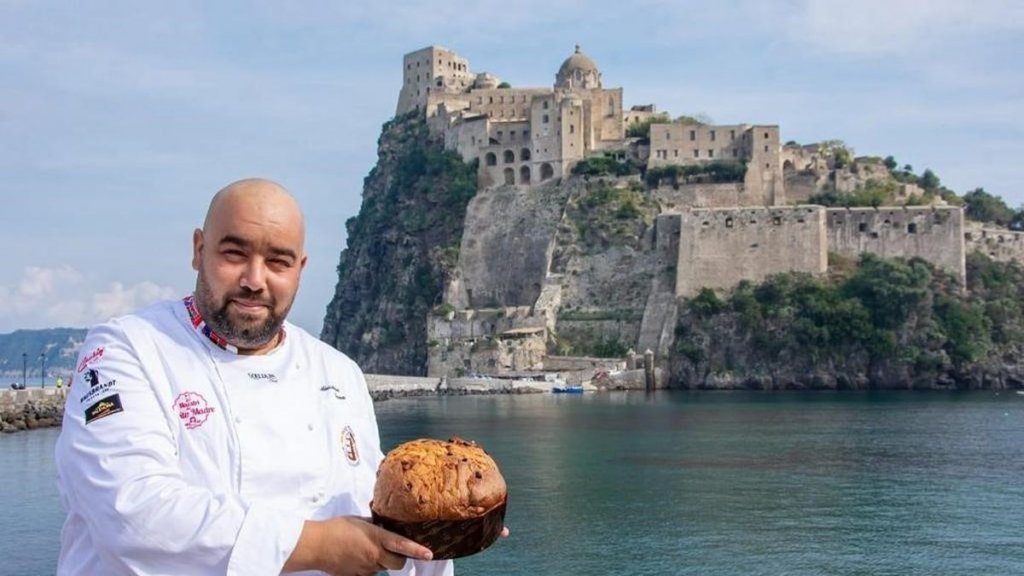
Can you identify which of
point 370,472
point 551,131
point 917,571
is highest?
point 551,131

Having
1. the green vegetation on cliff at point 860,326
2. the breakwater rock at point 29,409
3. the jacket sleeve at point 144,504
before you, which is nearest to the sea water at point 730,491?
the breakwater rock at point 29,409

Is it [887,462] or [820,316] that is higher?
[820,316]

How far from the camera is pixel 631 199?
63.5 meters

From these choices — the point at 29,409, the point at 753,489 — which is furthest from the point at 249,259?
the point at 29,409

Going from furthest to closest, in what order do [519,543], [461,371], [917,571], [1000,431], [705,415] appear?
[461,371] < [705,415] < [1000,431] < [519,543] < [917,571]

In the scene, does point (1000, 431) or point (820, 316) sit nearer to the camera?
point (1000, 431)

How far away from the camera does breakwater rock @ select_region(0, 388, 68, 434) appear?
40.8 meters

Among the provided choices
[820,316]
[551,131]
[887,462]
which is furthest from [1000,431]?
[551,131]

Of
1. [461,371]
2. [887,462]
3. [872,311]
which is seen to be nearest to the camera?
[887,462]

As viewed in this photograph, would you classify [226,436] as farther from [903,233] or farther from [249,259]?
[903,233]

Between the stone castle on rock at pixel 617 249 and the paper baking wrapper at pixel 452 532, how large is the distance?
5717cm

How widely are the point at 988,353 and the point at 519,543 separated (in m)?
44.9

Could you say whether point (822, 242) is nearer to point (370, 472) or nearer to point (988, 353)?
point (988, 353)

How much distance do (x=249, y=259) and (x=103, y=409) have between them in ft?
1.65
